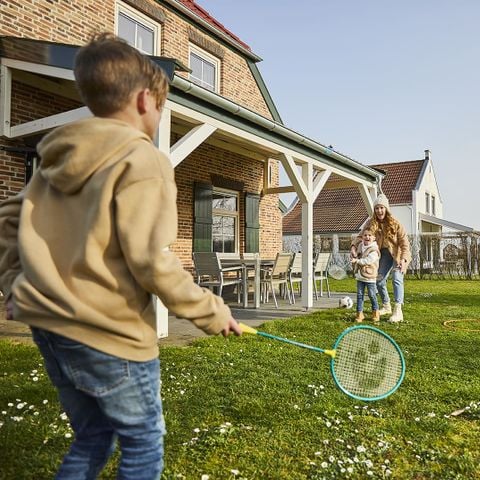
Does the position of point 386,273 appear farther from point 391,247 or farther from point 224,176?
point 224,176

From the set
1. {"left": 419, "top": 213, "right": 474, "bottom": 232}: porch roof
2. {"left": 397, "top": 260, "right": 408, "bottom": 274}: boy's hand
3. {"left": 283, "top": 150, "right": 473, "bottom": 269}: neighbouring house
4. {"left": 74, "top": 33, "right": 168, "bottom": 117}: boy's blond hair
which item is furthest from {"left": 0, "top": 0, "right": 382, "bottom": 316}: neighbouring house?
{"left": 419, "top": 213, "right": 474, "bottom": 232}: porch roof

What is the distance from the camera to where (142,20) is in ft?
32.0

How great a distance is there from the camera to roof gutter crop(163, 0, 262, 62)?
1029 centimetres

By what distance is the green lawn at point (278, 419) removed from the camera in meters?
2.64

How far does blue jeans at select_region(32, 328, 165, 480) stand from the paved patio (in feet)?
13.8

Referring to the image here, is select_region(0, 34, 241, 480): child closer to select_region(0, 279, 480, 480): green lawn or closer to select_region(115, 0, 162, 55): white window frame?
select_region(0, 279, 480, 480): green lawn

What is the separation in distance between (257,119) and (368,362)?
550 centimetres

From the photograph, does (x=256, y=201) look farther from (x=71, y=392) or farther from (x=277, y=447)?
(x=71, y=392)

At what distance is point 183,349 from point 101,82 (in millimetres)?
4307

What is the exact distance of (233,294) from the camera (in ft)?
36.0

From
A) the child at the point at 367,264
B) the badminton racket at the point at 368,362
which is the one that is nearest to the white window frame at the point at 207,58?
the child at the point at 367,264

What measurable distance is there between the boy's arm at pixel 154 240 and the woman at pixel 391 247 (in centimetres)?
623

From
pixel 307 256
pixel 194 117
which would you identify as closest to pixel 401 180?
pixel 307 256

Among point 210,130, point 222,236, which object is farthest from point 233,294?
point 210,130
